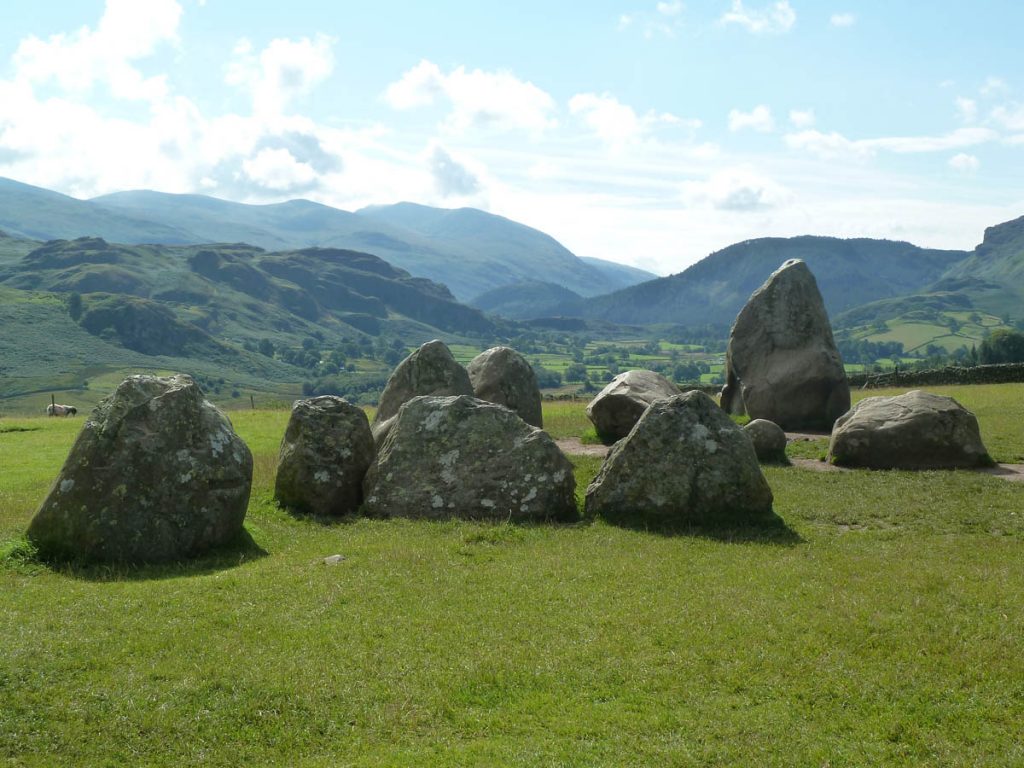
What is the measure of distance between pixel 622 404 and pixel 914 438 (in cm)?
986

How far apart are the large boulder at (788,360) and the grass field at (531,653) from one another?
54.7 feet

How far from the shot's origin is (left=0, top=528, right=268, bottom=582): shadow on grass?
15.4m

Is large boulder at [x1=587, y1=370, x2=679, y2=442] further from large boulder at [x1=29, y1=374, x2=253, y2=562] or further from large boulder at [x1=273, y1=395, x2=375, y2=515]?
large boulder at [x1=29, y1=374, x2=253, y2=562]

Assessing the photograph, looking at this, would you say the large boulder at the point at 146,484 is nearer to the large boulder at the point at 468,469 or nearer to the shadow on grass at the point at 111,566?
the shadow on grass at the point at 111,566

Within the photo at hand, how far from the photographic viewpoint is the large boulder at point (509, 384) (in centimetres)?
3234

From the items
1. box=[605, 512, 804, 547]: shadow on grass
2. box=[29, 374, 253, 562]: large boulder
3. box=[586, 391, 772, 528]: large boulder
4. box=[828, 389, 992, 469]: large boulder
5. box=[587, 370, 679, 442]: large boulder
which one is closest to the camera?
box=[29, 374, 253, 562]: large boulder

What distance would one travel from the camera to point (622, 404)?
31281 mm

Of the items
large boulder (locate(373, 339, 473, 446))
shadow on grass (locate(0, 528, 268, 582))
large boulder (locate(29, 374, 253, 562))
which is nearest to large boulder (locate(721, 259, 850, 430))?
large boulder (locate(373, 339, 473, 446))

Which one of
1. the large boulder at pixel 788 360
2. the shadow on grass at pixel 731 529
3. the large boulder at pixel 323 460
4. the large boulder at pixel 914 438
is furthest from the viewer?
the large boulder at pixel 788 360

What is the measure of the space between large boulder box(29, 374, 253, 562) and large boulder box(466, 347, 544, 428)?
15400mm

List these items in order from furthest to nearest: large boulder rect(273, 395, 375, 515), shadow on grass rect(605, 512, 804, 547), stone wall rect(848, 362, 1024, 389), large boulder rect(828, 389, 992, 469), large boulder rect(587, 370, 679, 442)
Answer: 1. stone wall rect(848, 362, 1024, 389)
2. large boulder rect(587, 370, 679, 442)
3. large boulder rect(828, 389, 992, 469)
4. large boulder rect(273, 395, 375, 515)
5. shadow on grass rect(605, 512, 804, 547)

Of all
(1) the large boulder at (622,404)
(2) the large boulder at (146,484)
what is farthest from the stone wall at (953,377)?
(2) the large boulder at (146,484)

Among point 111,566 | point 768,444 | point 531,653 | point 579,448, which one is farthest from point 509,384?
point 531,653

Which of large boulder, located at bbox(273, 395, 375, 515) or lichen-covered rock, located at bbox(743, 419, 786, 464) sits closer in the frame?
large boulder, located at bbox(273, 395, 375, 515)
